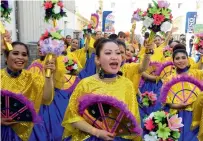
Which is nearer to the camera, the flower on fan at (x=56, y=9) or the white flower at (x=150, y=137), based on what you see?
the white flower at (x=150, y=137)

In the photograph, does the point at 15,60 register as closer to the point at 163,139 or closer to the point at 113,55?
the point at 113,55

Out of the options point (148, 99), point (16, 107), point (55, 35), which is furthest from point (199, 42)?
point (16, 107)

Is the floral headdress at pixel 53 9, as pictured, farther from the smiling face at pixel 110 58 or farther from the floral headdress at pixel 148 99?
the floral headdress at pixel 148 99

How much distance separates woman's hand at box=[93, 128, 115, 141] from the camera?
8.63 feet

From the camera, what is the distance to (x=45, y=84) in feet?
11.4

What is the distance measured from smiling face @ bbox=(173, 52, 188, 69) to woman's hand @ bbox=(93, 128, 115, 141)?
2336 mm

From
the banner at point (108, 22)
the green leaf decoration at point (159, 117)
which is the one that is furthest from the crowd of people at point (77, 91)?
the banner at point (108, 22)

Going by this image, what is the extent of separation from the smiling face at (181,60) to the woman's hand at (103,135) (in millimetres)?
2336

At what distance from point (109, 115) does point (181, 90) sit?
185 centimetres

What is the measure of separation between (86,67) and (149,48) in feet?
16.2

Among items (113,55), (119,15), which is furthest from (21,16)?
(119,15)

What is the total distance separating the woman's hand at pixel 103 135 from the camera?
104 inches

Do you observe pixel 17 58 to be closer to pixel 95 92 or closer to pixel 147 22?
pixel 95 92

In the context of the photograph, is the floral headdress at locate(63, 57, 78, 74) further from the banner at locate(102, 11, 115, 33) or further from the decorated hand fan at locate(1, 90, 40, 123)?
the banner at locate(102, 11, 115, 33)
